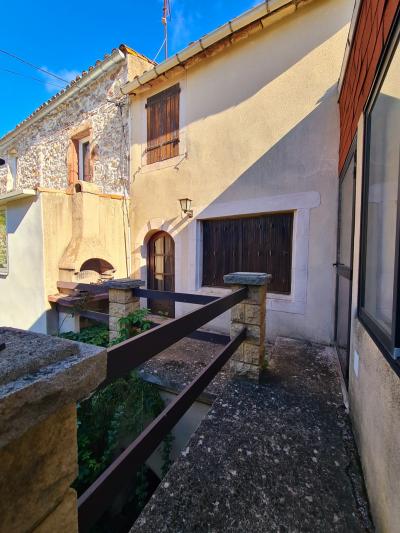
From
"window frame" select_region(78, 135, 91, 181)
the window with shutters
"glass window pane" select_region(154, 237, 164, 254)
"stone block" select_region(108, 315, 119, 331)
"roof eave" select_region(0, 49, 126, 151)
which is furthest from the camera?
"window frame" select_region(78, 135, 91, 181)

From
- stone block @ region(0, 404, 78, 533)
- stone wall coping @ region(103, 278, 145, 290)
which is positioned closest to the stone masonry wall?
stone wall coping @ region(103, 278, 145, 290)

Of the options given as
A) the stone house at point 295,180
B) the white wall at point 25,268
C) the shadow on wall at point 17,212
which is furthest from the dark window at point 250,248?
the shadow on wall at point 17,212

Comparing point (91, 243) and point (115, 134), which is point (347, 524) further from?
point (115, 134)

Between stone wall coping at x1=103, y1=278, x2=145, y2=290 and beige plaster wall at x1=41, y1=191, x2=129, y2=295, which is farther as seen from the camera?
beige plaster wall at x1=41, y1=191, x2=129, y2=295

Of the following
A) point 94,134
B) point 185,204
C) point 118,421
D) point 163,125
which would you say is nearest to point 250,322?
point 118,421

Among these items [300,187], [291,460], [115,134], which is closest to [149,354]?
[291,460]

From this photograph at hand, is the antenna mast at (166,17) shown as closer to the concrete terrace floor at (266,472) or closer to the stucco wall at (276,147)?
the stucco wall at (276,147)

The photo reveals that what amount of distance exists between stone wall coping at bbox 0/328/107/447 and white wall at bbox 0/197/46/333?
211 inches

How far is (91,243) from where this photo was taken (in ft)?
17.8

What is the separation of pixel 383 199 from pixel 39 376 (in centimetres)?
201

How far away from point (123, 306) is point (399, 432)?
9.69ft

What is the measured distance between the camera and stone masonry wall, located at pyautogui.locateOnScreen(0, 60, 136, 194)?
20.6ft

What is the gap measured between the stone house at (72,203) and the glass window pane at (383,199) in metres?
5.07

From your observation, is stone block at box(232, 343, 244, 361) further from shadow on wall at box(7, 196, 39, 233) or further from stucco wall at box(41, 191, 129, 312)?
shadow on wall at box(7, 196, 39, 233)
